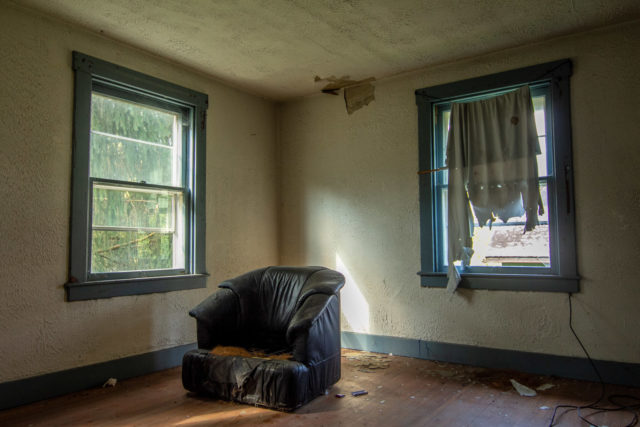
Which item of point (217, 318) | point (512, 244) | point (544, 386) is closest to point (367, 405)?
point (217, 318)

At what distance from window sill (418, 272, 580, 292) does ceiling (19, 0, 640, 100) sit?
1.87m

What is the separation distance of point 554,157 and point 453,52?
3.91 feet

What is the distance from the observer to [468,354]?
12.3ft

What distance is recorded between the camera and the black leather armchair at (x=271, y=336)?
2758mm

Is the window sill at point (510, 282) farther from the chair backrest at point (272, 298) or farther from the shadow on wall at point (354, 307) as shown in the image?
the chair backrest at point (272, 298)

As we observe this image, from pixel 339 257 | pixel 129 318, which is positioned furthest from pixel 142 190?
pixel 339 257

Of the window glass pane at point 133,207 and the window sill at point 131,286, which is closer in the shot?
the window sill at point 131,286

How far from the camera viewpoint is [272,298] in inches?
140

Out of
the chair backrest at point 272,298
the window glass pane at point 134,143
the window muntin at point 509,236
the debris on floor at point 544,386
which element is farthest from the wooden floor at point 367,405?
the window glass pane at point 134,143

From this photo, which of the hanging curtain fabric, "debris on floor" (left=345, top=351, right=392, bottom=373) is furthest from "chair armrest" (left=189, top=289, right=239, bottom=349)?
the hanging curtain fabric

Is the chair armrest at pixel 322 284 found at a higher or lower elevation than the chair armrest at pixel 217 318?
higher

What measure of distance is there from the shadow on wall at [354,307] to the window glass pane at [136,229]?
1.62 metres

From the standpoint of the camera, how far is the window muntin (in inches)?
140

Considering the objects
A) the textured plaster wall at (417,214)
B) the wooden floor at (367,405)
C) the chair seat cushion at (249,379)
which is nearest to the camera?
the wooden floor at (367,405)
